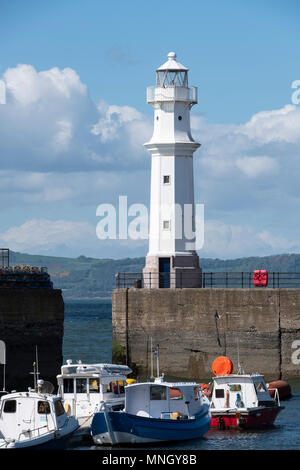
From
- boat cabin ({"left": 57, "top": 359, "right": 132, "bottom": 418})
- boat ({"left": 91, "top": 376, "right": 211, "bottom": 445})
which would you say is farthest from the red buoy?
boat cabin ({"left": 57, "top": 359, "right": 132, "bottom": 418})

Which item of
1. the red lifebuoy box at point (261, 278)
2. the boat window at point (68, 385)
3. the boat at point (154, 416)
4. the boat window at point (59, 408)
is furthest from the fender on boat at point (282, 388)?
the boat window at point (59, 408)

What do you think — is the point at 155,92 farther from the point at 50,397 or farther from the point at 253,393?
the point at 50,397

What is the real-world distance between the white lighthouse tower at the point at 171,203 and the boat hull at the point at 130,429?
20.0 metres

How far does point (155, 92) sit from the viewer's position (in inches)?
2291

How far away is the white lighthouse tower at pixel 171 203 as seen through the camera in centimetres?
5694

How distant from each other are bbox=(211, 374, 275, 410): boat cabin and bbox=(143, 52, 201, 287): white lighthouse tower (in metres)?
14.7

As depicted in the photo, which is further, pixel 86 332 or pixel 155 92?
pixel 86 332

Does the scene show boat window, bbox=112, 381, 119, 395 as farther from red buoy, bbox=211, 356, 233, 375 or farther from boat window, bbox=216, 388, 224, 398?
red buoy, bbox=211, 356, 233, 375

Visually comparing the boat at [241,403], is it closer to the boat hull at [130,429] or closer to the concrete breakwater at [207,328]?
the boat hull at [130,429]

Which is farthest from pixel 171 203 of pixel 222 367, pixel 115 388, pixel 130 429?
pixel 130 429

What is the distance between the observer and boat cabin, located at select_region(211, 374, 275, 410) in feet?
138

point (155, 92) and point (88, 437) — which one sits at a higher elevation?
point (155, 92)
